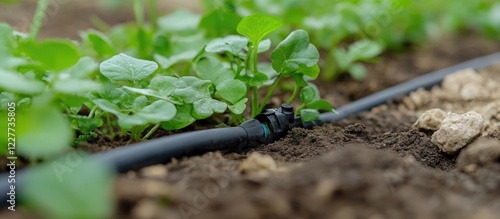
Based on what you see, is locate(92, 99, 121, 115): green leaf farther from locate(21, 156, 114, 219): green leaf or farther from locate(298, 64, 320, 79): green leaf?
locate(298, 64, 320, 79): green leaf

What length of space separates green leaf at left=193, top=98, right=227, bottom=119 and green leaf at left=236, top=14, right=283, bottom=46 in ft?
0.55

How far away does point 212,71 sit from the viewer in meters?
1.31

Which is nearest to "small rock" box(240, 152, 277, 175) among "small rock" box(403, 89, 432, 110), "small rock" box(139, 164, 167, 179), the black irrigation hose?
"small rock" box(139, 164, 167, 179)

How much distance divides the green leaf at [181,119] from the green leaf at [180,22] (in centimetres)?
73

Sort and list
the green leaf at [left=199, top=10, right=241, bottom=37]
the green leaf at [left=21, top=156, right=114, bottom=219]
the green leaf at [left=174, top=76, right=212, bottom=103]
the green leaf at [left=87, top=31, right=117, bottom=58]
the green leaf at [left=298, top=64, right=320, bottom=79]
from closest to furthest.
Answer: the green leaf at [left=21, top=156, right=114, bottom=219] < the green leaf at [left=174, top=76, right=212, bottom=103] < the green leaf at [left=298, top=64, right=320, bottom=79] < the green leaf at [left=87, top=31, right=117, bottom=58] < the green leaf at [left=199, top=10, right=241, bottom=37]

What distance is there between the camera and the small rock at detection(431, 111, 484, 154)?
115 centimetres

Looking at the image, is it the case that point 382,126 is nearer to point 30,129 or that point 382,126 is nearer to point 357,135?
point 357,135

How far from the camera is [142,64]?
115 centimetres

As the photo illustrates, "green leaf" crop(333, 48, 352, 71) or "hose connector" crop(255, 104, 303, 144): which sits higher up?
"green leaf" crop(333, 48, 352, 71)

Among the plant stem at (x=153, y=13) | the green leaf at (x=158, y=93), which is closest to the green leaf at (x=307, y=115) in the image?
the green leaf at (x=158, y=93)

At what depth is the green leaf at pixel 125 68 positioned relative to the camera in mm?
1105

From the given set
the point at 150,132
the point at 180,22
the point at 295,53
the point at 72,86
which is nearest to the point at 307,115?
the point at 295,53

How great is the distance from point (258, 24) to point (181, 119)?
256 millimetres

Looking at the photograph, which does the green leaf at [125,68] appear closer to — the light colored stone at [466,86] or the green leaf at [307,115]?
the green leaf at [307,115]
